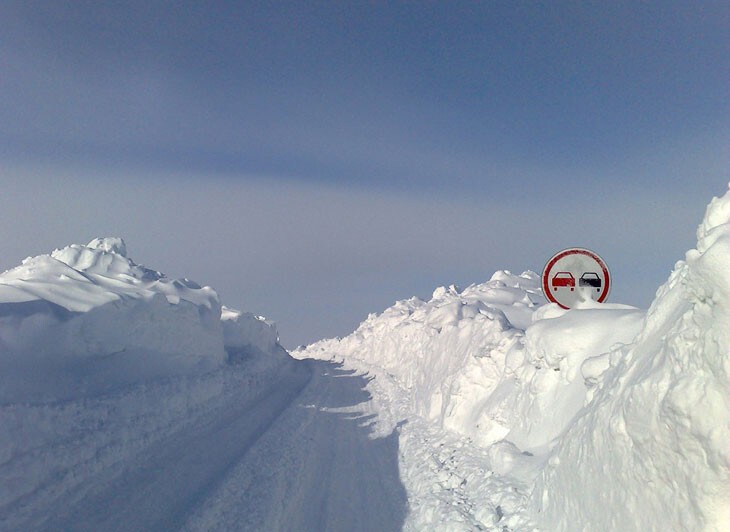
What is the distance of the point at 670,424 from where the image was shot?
5066 mm

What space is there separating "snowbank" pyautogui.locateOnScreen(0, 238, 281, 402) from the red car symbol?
529 inches

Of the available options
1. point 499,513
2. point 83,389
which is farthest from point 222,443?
point 499,513

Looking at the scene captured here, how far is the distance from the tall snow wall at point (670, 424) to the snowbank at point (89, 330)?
1314 centimetres

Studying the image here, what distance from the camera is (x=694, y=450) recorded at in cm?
479

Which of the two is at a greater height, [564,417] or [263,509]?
[564,417]

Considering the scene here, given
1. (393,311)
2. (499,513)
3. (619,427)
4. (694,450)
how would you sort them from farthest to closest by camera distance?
1. (393,311)
2. (499,513)
3. (619,427)
4. (694,450)

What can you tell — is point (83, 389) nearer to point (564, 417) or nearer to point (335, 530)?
point (335, 530)

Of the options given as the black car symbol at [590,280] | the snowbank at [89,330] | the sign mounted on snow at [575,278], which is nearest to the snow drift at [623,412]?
the sign mounted on snow at [575,278]

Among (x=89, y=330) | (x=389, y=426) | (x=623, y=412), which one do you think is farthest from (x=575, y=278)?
(x=89, y=330)

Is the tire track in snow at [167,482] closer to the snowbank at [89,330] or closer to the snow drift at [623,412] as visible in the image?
the snowbank at [89,330]

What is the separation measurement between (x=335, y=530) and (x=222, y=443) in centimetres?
740

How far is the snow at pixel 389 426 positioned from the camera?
17.1 ft

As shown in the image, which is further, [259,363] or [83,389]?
[259,363]

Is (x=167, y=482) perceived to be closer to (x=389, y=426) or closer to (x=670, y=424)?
(x=389, y=426)
